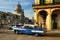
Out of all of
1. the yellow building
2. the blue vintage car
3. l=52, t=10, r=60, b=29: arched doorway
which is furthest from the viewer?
l=52, t=10, r=60, b=29: arched doorway

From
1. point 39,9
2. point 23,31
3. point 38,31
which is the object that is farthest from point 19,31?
point 39,9

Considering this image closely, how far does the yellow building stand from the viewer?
32.0 metres

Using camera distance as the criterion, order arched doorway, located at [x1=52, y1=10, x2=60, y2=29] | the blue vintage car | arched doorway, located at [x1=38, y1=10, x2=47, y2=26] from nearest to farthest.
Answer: the blue vintage car < arched doorway, located at [x1=52, y1=10, x2=60, y2=29] < arched doorway, located at [x1=38, y1=10, x2=47, y2=26]

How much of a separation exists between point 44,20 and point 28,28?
1239 centimetres

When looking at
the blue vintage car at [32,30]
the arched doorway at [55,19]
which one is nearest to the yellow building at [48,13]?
the arched doorway at [55,19]

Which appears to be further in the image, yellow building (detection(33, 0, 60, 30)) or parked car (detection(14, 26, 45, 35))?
yellow building (detection(33, 0, 60, 30))

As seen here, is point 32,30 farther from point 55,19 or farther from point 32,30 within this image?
point 55,19

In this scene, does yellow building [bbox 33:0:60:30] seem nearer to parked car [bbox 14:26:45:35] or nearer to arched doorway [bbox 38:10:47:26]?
arched doorway [bbox 38:10:47:26]

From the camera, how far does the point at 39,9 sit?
33062mm

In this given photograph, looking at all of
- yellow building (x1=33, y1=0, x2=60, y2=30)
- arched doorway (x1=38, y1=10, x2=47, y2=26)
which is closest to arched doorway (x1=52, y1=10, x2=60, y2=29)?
yellow building (x1=33, y1=0, x2=60, y2=30)

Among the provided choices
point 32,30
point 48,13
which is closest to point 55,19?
point 48,13

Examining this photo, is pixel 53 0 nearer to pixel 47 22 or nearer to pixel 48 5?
pixel 48 5

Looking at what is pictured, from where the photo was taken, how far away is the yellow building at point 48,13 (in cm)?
3203

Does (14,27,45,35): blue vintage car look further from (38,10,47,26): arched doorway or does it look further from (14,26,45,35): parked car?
(38,10,47,26): arched doorway
